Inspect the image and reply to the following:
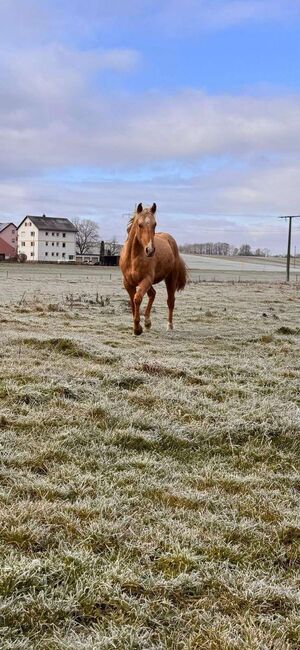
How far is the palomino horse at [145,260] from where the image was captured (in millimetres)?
10281

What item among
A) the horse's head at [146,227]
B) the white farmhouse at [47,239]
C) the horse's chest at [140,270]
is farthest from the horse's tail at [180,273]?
the white farmhouse at [47,239]

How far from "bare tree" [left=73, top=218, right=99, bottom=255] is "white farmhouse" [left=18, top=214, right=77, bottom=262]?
2215 centimetres

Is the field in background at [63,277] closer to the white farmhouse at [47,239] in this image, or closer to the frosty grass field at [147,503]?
the frosty grass field at [147,503]

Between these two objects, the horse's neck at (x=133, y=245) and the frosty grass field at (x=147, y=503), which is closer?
the frosty grass field at (x=147, y=503)

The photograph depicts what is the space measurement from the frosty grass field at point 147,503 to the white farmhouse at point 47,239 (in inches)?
4091

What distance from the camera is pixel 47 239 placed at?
110 meters

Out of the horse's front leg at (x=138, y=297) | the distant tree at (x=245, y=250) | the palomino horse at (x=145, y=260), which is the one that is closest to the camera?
the palomino horse at (x=145, y=260)

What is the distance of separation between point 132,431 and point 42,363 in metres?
2.92

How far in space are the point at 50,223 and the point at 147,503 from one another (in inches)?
4428

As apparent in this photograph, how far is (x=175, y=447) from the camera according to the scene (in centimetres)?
492

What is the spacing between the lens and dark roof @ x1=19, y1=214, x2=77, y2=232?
110 meters

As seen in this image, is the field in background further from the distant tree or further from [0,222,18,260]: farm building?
the distant tree

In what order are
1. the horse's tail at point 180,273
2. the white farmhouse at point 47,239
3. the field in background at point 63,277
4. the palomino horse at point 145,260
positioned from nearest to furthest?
the palomino horse at point 145,260, the horse's tail at point 180,273, the field in background at point 63,277, the white farmhouse at point 47,239

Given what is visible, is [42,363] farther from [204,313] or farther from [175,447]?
[204,313]
